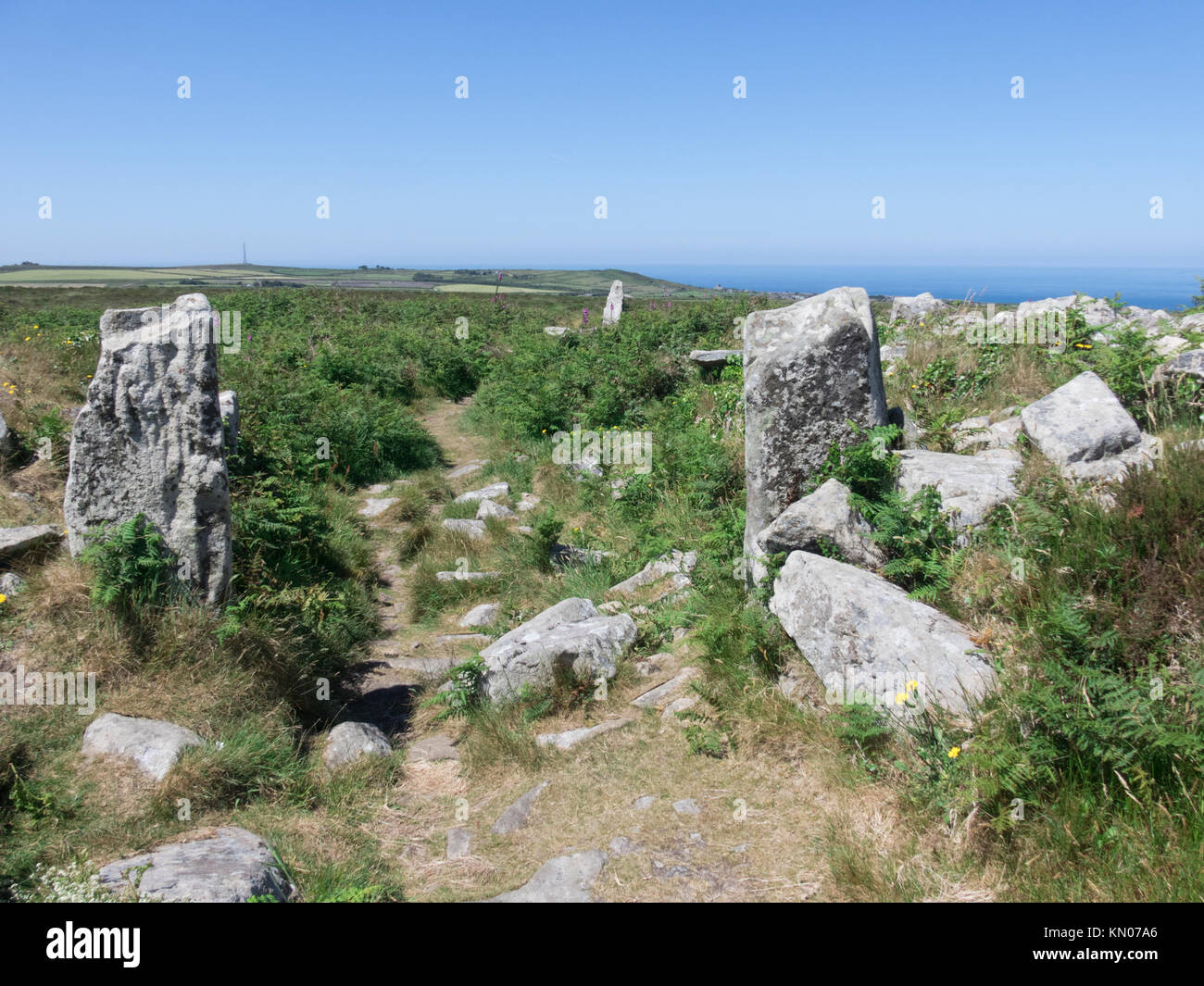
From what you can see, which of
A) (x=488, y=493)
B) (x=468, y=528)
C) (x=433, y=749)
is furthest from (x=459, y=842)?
(x=488, y=493)

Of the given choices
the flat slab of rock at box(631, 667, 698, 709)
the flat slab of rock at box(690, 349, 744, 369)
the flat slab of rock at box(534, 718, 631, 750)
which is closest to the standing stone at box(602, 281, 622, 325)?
the flat slab of rock at box(690, 349, 744, 369)

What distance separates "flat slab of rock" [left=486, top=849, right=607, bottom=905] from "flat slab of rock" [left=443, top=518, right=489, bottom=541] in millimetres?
5195

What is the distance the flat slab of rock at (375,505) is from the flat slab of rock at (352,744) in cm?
503

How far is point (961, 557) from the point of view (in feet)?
15.5

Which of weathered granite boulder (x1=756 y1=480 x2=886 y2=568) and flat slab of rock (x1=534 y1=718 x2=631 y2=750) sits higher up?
weathered granite boulder (x1=756 y1=480 x2=886 y2=568)

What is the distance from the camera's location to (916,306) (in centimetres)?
1362

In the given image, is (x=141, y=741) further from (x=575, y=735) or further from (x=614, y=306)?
(x=614, y=306)

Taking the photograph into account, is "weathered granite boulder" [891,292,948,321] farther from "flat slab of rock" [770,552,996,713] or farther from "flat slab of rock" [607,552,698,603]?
"flat slab of rock" [770,552,996,713]

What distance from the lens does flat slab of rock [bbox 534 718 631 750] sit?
4.95 m

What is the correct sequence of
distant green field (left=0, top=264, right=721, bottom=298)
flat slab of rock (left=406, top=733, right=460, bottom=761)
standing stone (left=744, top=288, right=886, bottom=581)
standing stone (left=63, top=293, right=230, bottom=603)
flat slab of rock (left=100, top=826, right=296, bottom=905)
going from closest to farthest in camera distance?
flat slab of rock (left=100, top=826, right=296, bottom=905), flat slab of rock (left=406, top=733, right=460, bottom=761), standing stone (left=63, top=293, right=230, bottom=603), standing stone (left=744, top=288, right=886, bottom=581), distant green field (left=0, top=264, right=721, bottom=298)
